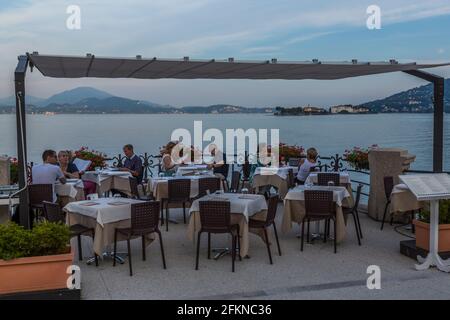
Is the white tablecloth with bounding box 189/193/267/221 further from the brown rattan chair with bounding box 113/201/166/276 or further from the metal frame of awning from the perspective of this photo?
the metal frame of awning

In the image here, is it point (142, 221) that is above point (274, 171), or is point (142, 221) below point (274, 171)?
below

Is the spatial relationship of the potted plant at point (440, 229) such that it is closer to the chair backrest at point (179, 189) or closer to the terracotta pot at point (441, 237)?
the terracotta pot at point (441, 237)

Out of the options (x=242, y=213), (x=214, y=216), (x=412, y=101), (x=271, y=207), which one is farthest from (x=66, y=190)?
(x=412, y=101)

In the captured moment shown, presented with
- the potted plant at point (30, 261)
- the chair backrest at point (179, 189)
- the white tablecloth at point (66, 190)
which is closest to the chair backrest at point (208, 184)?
the chair backrest at point (179, 189)

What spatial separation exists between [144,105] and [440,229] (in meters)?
11.1

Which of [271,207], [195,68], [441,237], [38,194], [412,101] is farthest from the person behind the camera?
[412,101]

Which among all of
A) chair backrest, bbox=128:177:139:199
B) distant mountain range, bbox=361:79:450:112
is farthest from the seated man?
distant mountain range, bbox=361:79:450:112

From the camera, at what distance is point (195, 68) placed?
24.8 ft

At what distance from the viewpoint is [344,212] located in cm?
763

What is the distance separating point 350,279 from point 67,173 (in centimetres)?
569

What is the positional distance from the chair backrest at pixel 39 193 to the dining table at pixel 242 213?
2.53 metres

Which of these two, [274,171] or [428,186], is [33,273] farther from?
[274,171]

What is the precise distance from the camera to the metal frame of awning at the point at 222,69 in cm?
674
